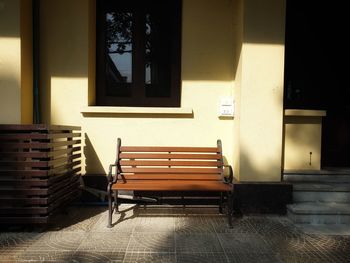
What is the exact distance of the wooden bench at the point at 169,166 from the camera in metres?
4.56

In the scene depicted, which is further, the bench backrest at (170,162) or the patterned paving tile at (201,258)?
the bench backrest at (170,162)

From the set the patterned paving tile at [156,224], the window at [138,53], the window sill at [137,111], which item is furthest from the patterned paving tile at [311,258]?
the window at [138,53]

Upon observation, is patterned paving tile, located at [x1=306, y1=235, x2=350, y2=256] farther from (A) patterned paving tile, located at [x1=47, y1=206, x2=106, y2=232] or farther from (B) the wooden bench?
(A) patterned paving tile, located at [x1=47, y1=206, x2=106, y2=232]

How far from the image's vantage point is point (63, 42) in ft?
16.8

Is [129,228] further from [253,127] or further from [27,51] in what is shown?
[27,51]

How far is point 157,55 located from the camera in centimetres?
540

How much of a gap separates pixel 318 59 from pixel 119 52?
125 inches

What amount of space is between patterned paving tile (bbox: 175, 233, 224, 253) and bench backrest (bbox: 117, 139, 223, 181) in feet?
2.86

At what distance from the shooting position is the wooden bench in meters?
4.56

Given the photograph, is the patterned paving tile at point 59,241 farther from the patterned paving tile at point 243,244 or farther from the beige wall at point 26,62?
the beige wall at point 26,62

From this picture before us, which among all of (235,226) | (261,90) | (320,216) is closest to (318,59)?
(261,90)

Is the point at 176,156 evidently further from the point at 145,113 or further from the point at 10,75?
the point at 10,75

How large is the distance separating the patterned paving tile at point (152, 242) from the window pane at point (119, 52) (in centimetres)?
234

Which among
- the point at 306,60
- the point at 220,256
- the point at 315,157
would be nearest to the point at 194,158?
the point at 220,256
